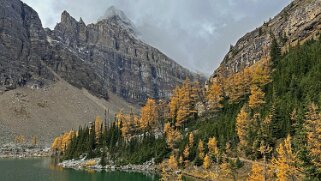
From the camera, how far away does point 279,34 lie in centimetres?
16312

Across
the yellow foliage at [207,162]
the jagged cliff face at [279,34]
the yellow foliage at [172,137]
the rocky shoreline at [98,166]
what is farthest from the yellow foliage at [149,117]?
the yellow foliage at [207,162]

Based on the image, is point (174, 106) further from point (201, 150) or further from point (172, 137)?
point (201, 150)

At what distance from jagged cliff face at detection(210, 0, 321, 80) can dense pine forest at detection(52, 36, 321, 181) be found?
67.5 feet

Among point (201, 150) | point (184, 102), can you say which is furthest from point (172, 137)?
point (184, 102)

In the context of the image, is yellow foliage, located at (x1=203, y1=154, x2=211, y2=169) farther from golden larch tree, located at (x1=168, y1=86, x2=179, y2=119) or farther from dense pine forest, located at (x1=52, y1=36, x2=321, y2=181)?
golden larch tree, located at (x1=168, y1=86, x2=179, y2=119)

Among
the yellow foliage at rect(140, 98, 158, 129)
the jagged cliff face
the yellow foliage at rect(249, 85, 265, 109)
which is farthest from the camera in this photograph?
the jagged cliff face

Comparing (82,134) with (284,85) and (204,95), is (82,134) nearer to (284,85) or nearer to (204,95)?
(204,95)

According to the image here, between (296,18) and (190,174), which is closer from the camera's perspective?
(190,174)

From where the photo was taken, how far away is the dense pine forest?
183 ft

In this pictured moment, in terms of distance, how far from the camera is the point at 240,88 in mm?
119875

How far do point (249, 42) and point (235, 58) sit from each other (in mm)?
11599

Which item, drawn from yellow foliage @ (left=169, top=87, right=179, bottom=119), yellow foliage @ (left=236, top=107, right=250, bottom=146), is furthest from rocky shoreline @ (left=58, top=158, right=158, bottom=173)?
yellow foliage @ (left=236, top=107, right=250, bottom=146)

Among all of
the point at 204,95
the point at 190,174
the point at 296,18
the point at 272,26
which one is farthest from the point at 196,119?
the point at 272,26

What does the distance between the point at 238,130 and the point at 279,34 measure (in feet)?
294
